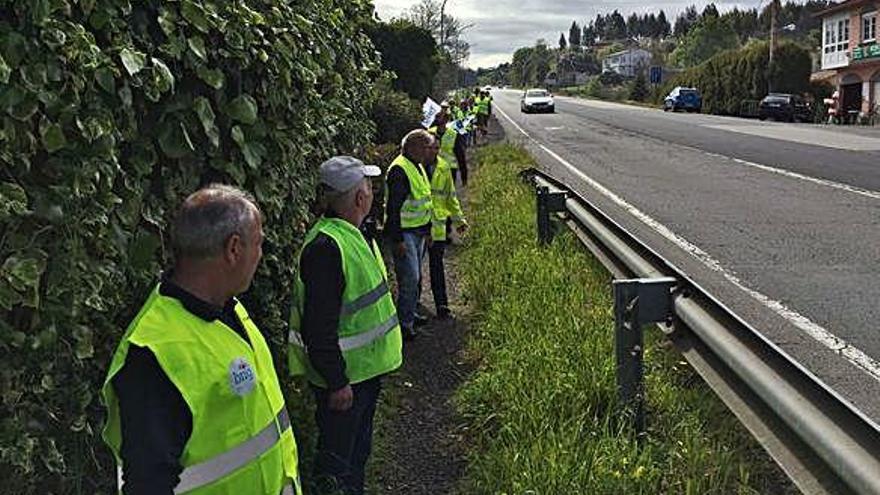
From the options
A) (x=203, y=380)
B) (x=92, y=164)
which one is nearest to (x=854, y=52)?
(x=92, y=164)

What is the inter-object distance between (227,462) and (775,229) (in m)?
9.68

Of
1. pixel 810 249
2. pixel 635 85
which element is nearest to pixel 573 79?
pixel 635 85

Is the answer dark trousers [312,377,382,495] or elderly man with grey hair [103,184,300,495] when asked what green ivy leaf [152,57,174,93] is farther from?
dark trousers [312,377,382,495]

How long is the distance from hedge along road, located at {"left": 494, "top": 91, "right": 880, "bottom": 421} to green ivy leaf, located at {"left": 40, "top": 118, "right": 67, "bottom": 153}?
4.32 metres

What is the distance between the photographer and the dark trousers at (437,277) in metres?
7.55

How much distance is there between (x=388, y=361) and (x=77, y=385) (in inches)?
58.3

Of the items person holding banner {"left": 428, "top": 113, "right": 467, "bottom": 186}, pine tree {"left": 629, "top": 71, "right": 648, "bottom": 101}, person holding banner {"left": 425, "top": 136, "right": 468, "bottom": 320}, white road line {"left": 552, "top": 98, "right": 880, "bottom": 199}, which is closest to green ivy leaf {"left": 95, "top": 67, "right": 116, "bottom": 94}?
person holding banner {"left": 425, "top": 136, "right": 468, "bottom": 320}

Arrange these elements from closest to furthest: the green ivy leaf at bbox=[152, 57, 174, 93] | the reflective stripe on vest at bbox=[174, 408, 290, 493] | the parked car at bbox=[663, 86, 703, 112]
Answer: the reflective stripe on vest at bbox=[174, 408, 290, 493]
the green ivy leaf at bbox=[152, 57, 174, 93]
the parked car at bbox=[663, 86, 703, 112]

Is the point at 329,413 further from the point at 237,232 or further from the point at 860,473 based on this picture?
the point at 860,473

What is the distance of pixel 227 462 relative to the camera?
93.3 inches

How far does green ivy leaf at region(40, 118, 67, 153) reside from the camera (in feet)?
7.97

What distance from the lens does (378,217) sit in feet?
30.4

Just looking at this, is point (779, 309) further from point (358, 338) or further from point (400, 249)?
point (358, 338)

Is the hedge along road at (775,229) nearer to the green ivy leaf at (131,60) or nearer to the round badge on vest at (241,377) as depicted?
the round badge on vest at (241,377)
